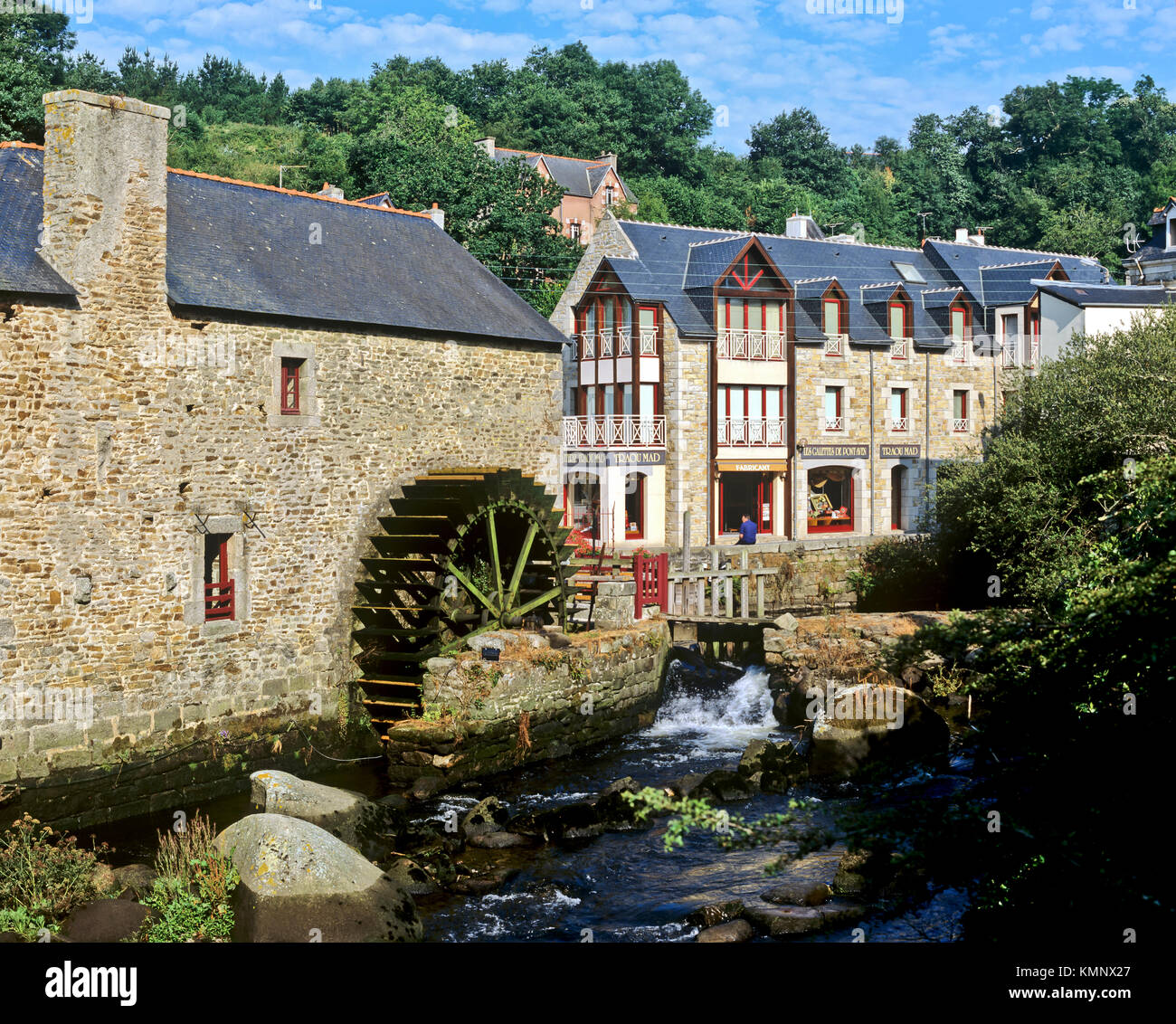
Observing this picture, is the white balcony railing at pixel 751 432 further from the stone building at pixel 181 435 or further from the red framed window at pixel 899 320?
the stone building at pixel 181 435

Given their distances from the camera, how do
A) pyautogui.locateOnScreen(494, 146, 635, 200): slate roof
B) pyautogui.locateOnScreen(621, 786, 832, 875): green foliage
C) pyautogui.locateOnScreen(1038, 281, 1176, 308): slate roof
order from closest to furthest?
pyautogui.locateOnScreen(621, 786, 832, 875): green foliage, pyautogui.locateOnScreen(1038, 281, 1176, 308): slate roof, pyautogui.locateOnScreen(494, 146, 635, 200): slate roof

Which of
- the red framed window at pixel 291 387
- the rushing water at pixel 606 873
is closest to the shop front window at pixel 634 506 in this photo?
the rushing water at pixel 606 873

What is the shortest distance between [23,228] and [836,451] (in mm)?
22889

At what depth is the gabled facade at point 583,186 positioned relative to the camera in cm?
5703

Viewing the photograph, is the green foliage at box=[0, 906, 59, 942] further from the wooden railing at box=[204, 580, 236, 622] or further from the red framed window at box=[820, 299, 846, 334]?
the red framed window at box=[820, 299, 846, 334]

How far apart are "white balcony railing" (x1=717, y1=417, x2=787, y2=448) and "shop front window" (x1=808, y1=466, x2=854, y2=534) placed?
5.99 ft

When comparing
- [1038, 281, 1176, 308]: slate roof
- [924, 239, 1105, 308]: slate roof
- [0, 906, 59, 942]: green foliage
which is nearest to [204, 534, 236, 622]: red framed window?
[0, 906, 59, 942]: green foliage

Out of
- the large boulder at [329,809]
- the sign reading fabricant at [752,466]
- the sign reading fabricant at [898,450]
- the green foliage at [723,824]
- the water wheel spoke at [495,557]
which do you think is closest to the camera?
the green foliage at [723,824]

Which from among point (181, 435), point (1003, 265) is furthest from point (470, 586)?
point (1003, 265)

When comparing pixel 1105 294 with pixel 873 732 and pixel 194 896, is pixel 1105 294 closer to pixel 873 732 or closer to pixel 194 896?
pixel 873 732

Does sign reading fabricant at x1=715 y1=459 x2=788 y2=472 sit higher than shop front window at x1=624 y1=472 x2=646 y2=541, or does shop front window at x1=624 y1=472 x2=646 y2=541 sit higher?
sign reading fabricant at x1=715 y1=459 x2=788 y2=472

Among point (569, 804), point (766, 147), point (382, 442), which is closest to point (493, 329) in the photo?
point (382, 442)

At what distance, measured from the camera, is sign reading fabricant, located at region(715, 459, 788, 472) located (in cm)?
3116

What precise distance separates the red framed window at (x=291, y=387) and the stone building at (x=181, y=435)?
38 millimetres
